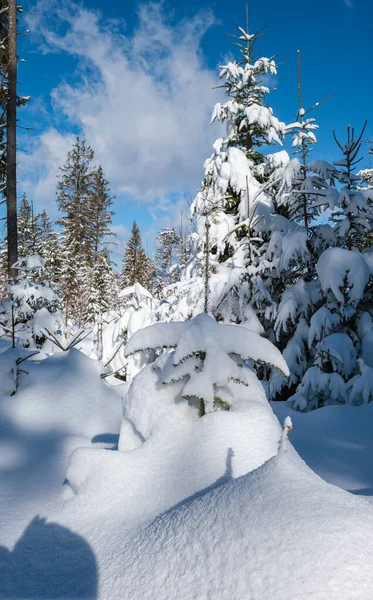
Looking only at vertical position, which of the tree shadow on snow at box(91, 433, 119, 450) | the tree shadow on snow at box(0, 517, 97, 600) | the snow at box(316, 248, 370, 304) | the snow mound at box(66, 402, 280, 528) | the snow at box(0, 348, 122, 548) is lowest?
the tree shadow on snow at box(91, 433, 119, 450)

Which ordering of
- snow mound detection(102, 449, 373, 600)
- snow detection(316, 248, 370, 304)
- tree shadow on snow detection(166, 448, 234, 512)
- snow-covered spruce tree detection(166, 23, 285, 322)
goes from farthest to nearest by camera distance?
snow-covered spruce tree detection(166, 23, 285, 322)
snow detection(316, 248, 370, 304)
tree shadow on snow detection(166, 448, 234, 512)
snow mound detection(102, 449, 373, 600)

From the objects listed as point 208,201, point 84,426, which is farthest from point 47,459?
point 208,201

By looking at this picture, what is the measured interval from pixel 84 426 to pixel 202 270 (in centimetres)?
468

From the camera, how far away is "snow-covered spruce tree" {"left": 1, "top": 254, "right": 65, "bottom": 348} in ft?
25.2

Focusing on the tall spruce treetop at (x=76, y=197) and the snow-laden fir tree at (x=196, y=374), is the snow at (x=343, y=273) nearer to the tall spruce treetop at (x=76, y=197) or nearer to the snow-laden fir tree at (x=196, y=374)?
the snow-laden fir tree at (x=196, y=374)

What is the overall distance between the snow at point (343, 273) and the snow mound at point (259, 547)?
4.09 metres

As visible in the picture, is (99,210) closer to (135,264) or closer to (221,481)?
(135,264)

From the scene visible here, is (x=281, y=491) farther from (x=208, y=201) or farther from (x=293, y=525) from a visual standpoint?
(x=208, y=201)

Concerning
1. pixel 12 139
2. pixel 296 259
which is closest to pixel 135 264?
pixel 12 139

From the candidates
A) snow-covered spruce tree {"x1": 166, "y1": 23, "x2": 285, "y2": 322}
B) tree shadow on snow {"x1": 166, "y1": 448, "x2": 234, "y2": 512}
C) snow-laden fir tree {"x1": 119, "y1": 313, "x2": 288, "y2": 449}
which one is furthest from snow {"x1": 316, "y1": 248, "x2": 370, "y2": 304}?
tree shadow on snow {"x1": 166, "y1": 448, "x2": 234, "y2": 512}

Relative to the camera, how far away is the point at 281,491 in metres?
1.34

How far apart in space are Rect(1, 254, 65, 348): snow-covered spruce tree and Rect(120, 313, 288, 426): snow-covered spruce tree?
567 cm

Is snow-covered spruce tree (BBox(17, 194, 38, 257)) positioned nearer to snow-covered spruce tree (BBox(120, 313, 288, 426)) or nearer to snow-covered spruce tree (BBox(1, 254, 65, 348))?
snow-covered spruce tree (BBox(1, 254, 65, 348))

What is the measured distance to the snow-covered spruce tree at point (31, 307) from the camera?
7680 mm
